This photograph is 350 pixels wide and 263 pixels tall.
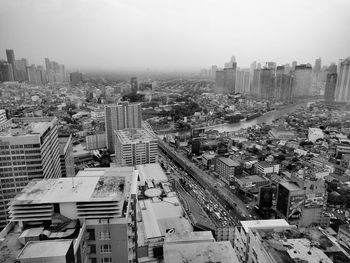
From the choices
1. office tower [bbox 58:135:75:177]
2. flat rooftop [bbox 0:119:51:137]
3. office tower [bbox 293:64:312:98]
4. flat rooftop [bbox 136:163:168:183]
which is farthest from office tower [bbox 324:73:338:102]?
flat rooftop [bbox 0:119:51:137]

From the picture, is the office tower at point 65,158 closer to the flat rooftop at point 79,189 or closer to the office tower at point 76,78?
the flat rooftop at point 79,189

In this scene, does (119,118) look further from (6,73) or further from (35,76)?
(35,76)

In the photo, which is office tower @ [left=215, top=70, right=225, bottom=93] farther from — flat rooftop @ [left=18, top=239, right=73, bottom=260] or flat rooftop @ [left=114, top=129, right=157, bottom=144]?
flat rooftop @ [left=18, top=239, right=73, bottom=260]

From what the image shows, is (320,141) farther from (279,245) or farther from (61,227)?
(61,227)

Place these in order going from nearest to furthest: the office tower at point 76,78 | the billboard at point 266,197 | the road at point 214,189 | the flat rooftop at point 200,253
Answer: the flat rooftop at point 200,253, the billboard at point 266,197, the road at point 214,189, the office tower at point 76,78

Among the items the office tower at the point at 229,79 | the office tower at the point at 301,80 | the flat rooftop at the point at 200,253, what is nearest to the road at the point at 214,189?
the flat rooftop at the point at 200,253

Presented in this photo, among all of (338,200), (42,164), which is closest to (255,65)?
(338,200)
